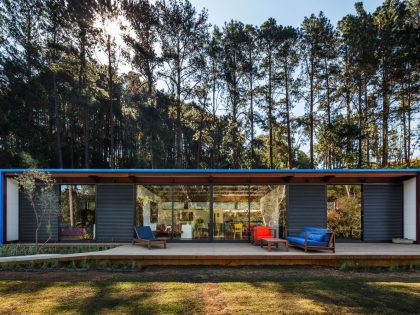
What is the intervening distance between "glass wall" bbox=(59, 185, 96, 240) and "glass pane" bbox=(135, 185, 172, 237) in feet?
5.09

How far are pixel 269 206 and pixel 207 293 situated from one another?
20.8 ft

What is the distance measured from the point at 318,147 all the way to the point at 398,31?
7353 mm

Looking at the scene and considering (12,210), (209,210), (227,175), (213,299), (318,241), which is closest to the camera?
(213,299)

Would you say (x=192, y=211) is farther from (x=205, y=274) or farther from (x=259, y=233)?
(x=205, y=274)

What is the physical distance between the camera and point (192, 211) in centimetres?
1142

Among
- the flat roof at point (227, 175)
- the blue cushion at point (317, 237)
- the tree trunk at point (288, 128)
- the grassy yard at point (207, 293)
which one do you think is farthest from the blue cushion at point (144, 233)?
the tree trunk at point (288, 128)

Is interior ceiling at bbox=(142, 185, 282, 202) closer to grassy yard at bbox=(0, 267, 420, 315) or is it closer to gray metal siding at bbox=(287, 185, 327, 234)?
gray metal siding at bbox=(287, 185, 327, 234)

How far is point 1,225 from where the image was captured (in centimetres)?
1041

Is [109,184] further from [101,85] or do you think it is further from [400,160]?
[400,160]

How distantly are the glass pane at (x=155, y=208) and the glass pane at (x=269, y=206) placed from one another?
8.98 feet

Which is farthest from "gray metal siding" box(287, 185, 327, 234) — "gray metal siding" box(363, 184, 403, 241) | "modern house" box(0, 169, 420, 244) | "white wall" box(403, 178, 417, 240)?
"white wall" box(403, 178, 417, 240)

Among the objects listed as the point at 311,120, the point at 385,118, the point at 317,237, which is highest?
the point at 311,120

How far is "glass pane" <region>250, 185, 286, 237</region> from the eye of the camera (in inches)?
445

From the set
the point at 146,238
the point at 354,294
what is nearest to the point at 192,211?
the point at 146,238
